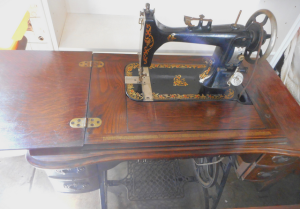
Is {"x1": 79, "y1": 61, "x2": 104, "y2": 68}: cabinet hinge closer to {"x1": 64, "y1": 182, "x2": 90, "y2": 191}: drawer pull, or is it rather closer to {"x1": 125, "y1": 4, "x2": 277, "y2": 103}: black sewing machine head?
{"x1": 125, "y1": 4, "x2": 277, "y2": 103}: black sewing machine head

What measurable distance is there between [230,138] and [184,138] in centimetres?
19

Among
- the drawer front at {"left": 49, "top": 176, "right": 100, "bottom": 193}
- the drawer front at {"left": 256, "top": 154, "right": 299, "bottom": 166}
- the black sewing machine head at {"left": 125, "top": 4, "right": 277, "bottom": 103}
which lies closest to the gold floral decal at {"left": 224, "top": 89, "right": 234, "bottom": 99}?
the black sewing machine head at {"left": 125, "top": 4, "right": 277, "bottom": 103}

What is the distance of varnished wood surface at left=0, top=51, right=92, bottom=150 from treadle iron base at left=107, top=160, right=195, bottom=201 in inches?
31.4

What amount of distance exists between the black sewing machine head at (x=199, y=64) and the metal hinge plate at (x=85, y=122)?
203 mm

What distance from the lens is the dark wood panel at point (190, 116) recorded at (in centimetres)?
92

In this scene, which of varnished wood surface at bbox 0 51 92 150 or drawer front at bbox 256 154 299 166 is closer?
varnished wood surface at bbox 0 51 92 150

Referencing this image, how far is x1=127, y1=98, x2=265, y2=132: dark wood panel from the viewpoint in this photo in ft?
3.02

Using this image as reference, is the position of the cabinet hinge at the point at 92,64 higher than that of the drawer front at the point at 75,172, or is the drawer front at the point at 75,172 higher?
the cabinet hinge at the point at 92,64

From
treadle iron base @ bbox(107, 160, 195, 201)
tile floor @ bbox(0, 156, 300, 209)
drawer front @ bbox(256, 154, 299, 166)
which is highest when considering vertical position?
drawer front @ bbox(256, 154, 299, 166)

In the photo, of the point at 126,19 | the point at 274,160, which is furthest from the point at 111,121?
the point at 126,19

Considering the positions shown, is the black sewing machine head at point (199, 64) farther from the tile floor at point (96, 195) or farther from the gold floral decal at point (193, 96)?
the tile floor at point (96, 195)

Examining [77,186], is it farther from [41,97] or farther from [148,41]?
[148,41]

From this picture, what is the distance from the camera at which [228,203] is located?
1.69m

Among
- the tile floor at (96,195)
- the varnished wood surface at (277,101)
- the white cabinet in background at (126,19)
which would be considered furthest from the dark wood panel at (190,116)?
the tile floor at (96,195)
